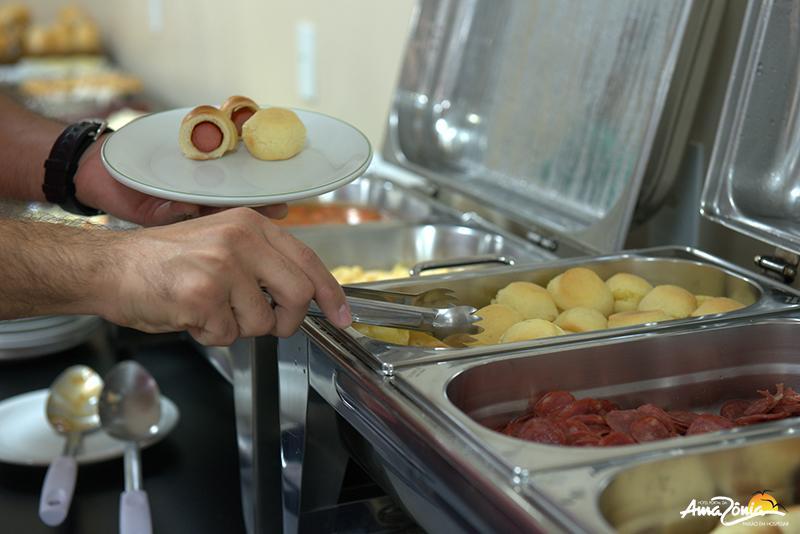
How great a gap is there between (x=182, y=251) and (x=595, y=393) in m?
0.38

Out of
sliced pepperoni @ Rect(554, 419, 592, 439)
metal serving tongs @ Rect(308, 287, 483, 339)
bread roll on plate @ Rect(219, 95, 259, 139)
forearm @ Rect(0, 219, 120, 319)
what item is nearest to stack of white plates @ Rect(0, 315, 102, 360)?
bread roll on plate @ Rect(219, 95, 259, 139)

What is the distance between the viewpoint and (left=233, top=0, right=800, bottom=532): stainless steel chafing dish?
696mm

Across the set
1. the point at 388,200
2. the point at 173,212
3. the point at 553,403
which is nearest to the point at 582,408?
the point at 553,403

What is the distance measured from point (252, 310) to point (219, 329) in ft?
0.10

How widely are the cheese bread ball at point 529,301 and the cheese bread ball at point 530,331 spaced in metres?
0.06

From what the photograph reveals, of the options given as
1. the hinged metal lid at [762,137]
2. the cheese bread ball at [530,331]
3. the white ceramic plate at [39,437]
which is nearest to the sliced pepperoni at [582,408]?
the cheese bread ball at [530,331]

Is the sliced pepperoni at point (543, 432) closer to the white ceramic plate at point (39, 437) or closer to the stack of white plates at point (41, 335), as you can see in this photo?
the white ceramic plate at point (39, 437)

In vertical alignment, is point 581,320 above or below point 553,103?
below

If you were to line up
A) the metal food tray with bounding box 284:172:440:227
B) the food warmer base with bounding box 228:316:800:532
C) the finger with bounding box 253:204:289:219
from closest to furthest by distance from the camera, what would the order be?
the food warmer base with bounding box 228:316:800:532
the finger with bounding box 253:204:289:219
the metal food tray with bounding box 284:172:440:227

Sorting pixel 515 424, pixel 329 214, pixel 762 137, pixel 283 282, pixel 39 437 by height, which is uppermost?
pixel 762 137

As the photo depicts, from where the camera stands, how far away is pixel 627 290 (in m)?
1.07

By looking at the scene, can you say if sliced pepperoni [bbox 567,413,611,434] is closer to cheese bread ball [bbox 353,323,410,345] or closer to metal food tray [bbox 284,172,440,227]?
cheese bread ball [bbox 353,323,410,345]

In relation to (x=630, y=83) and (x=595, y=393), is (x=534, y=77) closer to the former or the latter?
(x=630, y=83)

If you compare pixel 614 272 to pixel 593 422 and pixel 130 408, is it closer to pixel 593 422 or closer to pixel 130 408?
pixel 593 422
